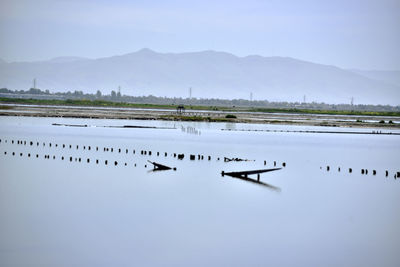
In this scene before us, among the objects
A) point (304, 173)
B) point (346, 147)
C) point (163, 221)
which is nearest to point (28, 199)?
point (163, 221)

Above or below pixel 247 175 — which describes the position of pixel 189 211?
below

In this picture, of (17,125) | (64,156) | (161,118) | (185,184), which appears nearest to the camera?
(185,184)

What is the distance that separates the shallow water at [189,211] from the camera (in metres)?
25.5

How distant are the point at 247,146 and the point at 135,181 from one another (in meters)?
28.1

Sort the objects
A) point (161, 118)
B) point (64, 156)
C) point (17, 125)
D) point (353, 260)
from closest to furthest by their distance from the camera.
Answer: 1. point (353, 260)
2. point (64, 156)
3. point (17, 125)
4. point (161, 118)

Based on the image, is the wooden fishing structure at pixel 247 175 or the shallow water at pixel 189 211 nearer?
the shallow water at pixel 189 211

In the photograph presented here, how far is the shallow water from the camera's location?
25531 mm

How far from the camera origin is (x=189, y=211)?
32.9 meters

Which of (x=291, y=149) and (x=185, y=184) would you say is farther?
(x=291, y=149)

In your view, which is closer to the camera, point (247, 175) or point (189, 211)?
point (189, 211)

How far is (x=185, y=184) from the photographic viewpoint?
134 ft

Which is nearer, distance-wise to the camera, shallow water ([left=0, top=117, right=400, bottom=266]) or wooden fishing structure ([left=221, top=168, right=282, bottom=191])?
shallow water ([left=0, top=117, right=400, bottom=266])

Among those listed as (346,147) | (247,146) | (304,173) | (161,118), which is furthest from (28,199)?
(161,118)

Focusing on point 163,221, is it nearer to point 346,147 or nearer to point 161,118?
point 346,147
